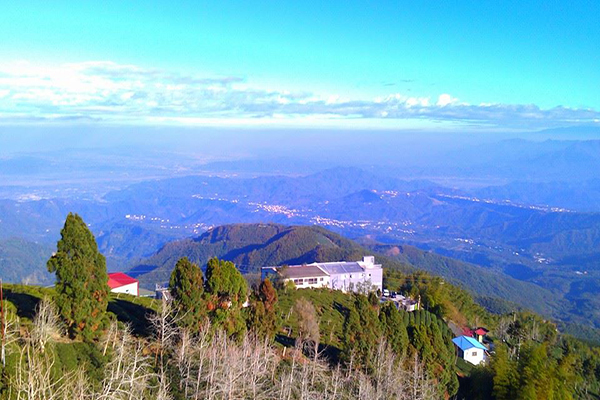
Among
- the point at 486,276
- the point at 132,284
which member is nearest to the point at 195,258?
the point at 486,276

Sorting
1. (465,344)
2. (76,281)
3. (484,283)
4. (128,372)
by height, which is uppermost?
(76,281)

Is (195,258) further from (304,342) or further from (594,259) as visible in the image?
(594,259)


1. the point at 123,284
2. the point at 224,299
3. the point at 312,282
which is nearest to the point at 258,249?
the point at 312,282

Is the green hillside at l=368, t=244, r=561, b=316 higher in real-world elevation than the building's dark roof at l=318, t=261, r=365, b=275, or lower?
lower

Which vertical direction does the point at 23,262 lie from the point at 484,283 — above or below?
above

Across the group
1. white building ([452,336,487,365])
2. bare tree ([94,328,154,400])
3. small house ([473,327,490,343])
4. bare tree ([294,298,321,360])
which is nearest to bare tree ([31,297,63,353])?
bare tree ([94,328,154,400])

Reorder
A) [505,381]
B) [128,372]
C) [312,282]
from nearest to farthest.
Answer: [128,372] < [505,381] < [312,282]

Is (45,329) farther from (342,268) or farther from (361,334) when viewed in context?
(342,268)

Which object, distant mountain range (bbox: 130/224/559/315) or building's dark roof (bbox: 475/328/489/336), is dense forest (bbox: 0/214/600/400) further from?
distant mountain range (bbox: 130/224/559/315)
